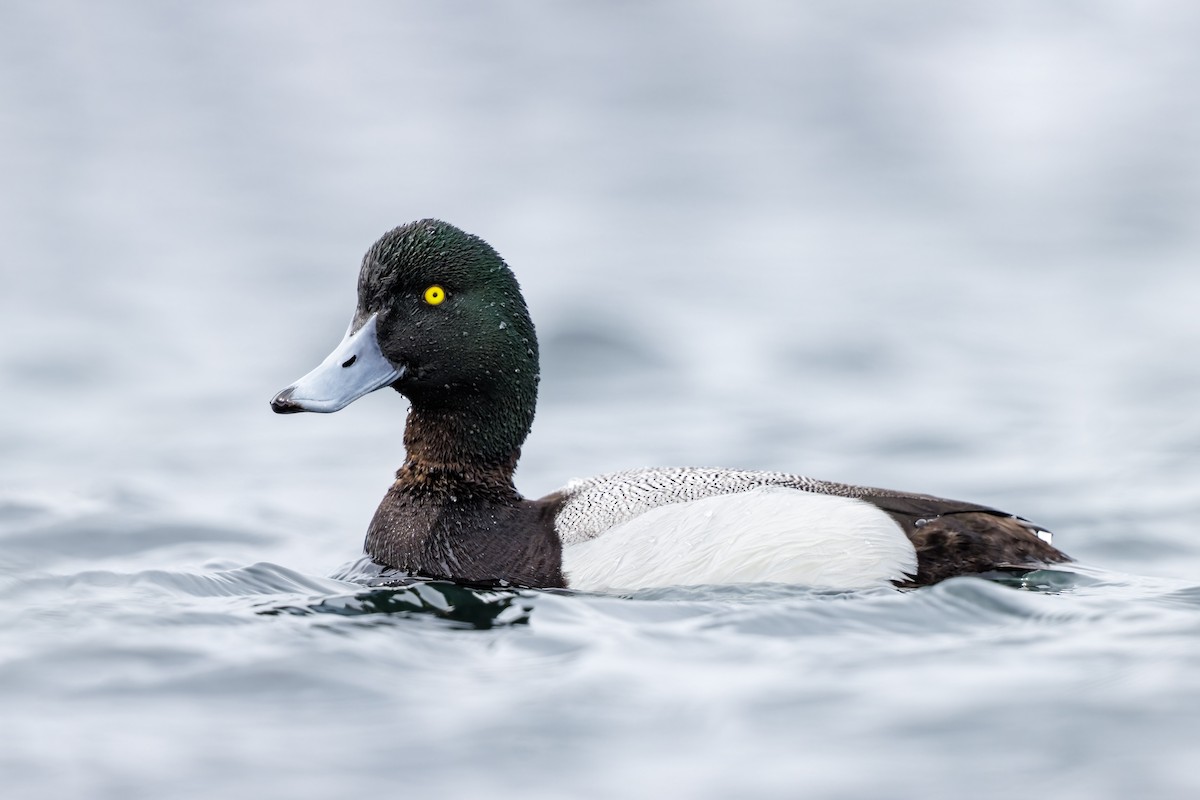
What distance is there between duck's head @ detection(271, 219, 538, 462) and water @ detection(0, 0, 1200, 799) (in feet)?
3.37

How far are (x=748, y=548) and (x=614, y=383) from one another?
6766mm

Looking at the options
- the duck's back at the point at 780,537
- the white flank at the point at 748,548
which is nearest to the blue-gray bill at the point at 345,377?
the duck's back at the point at 780,537

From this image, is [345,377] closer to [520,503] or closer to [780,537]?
[520,503]

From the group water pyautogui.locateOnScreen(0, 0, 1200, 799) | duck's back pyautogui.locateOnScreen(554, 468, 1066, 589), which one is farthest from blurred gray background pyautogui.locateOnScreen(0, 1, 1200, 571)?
duck's back pyautogui.locateOnScreen(554, 468, 1066, 589)

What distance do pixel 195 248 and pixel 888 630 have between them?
11.7 meters

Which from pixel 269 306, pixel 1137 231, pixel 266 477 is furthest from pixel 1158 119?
pixel 266 477

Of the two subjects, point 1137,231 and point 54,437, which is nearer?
point 54,437

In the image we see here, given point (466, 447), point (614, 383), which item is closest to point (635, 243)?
point (614, 383)

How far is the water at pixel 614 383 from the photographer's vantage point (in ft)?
20.4

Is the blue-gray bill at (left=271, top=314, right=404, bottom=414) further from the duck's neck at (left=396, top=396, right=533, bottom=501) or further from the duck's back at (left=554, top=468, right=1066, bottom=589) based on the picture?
the duck's back at (left=554, top=468, right=1066, bottom=589)

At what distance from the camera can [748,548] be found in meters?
8.16

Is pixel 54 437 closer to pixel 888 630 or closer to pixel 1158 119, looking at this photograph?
pixel 888 630

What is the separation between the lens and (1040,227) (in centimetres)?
1811

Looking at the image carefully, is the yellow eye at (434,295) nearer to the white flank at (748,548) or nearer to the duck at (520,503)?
the duck at (520,503)
